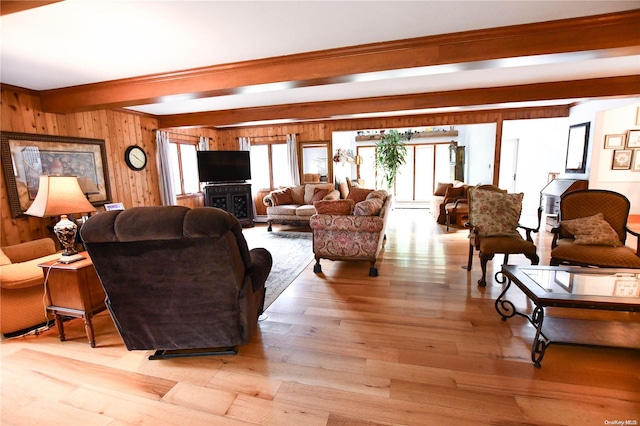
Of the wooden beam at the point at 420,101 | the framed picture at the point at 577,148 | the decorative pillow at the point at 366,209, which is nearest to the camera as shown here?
the decorative pillow at the point at 366,209

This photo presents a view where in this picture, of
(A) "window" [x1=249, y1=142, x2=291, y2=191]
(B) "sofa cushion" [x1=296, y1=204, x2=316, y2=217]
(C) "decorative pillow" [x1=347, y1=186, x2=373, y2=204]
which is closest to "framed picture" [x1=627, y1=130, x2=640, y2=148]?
(C) "decorative pillow" [x1=347, y1=186, x2=373, y2=204]

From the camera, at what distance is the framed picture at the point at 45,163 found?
338 centimetres

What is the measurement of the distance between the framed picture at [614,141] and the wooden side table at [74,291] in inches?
321

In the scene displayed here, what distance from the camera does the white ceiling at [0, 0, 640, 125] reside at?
1.97m

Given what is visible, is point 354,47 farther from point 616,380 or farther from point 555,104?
point 555,104

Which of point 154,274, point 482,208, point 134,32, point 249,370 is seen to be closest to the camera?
point 154,274

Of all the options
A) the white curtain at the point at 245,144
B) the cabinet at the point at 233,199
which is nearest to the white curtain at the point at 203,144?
the white curtain at the point at 245,144

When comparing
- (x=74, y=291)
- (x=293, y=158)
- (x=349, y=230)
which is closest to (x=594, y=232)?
(x=349, y=230)

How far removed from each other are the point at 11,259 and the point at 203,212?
8.53 ft

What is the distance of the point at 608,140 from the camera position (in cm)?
541

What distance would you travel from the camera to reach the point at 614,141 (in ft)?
17.7

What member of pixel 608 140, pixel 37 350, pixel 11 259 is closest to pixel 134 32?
pixel 11 259

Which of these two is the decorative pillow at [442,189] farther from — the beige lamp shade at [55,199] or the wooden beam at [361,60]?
the beige lamp shade at [55,199]

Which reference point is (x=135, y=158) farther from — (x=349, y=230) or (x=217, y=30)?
(x=349, y=230)
